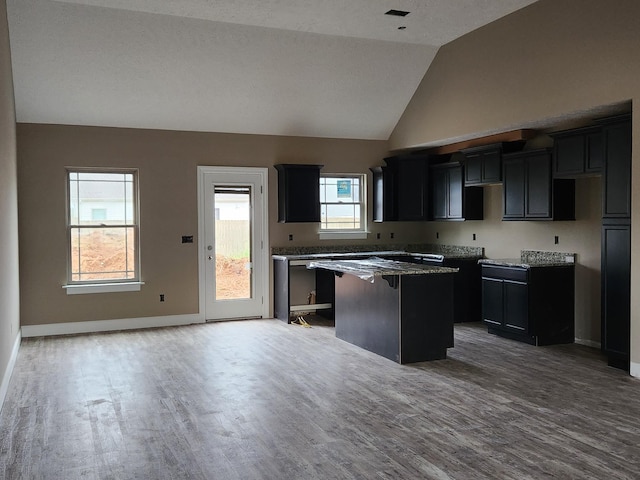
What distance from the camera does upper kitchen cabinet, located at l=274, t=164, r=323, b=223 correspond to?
331 inches

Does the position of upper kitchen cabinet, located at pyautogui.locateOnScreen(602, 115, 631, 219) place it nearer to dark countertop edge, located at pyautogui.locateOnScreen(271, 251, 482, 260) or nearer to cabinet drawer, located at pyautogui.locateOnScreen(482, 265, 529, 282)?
cabinet drawer, located at pyautogui.locateOnScreen(482, 265, 529, 282)

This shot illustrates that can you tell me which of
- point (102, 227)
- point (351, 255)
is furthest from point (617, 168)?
point (102, 227)

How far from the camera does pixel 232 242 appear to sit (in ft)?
27.7

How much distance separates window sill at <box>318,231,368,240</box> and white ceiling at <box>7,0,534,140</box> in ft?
5.03

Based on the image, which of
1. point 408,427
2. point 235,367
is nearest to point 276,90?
point 235,367

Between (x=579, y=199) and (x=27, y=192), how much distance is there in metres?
6.41

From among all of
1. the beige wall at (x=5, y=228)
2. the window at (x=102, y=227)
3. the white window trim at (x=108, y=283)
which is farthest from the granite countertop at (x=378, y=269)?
the beige wall at (x=5, y=228)

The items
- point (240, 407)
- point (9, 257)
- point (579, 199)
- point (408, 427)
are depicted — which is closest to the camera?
point (408, 427)

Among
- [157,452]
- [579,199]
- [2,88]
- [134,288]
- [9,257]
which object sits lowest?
[157,452]

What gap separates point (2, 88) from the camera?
516 cm

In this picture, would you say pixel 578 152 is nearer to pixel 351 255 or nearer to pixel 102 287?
pixel 351 255

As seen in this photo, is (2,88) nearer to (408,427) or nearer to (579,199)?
(408,427)

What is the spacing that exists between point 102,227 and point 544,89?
5.47m

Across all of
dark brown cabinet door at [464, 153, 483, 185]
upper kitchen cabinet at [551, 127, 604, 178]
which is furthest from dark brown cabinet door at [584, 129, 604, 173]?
dark brown cabinet door at [464, 153, 483, 185]
